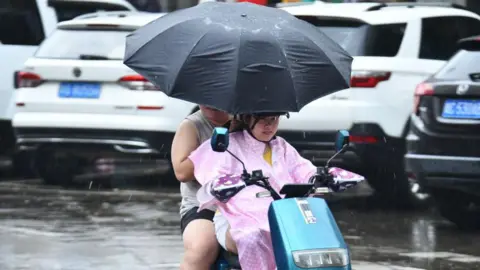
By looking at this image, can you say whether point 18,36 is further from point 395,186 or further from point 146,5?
point 146,5

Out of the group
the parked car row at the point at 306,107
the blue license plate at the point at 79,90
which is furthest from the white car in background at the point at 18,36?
the blue license plate at the point at 79,90

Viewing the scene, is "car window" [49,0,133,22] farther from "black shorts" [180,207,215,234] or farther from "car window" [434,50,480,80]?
"black shorts" [180,207,215,234]

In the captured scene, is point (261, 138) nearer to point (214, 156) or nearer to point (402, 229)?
point (214, 156)

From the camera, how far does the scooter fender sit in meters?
4.74

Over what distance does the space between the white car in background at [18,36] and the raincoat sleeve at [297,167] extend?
8.88 metres

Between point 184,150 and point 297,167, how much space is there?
1.64 ft

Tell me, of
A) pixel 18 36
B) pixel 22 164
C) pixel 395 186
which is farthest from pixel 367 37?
pixel 22 164

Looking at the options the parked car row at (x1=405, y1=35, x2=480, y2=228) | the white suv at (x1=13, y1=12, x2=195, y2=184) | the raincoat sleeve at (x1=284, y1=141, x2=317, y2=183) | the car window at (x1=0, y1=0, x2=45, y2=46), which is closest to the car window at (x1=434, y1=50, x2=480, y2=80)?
the parked car row at (x1=405, y1=35, x2=480, y2=228)

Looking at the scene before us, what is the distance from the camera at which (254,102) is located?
5.26 m

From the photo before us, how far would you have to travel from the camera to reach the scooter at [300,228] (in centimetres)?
473

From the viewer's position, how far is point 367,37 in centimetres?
1190

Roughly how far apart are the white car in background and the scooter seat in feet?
29.4

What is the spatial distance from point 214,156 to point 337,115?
6.47 m

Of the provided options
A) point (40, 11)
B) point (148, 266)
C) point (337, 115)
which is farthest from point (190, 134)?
point (40, 11)
